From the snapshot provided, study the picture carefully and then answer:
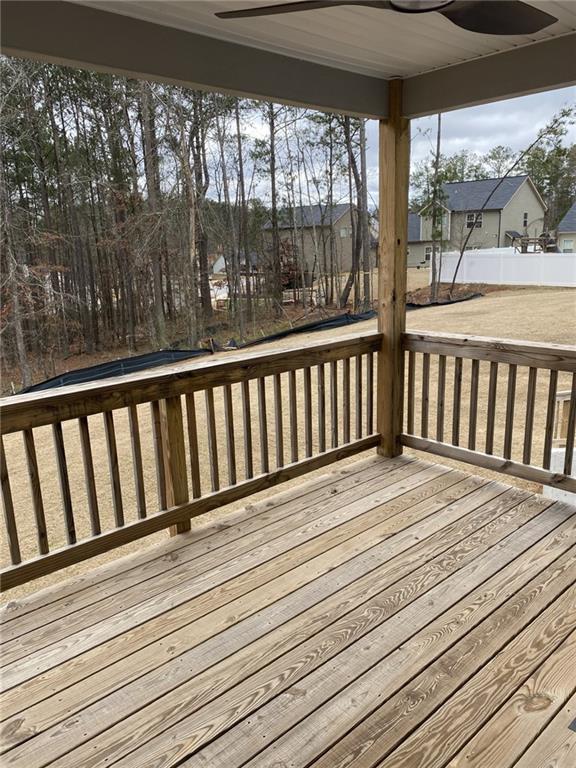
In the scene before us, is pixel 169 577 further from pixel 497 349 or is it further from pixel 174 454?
pixel 497 349

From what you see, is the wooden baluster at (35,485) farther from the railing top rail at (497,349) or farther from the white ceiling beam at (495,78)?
the white ceiling beam at (495,78)

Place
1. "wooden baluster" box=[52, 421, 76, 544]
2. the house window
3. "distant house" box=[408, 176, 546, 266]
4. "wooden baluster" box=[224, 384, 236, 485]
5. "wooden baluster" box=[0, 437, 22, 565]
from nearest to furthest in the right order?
"wooden baluster" box=[0, 437, 22, 565], "wooden baluster" box=[52, 421, 76, 544], "wooden baluster" box=[224, 384, 236, 485], "distant house" box=[408, 176, 546, 266], the house window

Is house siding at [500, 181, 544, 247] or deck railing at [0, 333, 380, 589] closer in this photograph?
deck railing at [0, 333, 380, 589]

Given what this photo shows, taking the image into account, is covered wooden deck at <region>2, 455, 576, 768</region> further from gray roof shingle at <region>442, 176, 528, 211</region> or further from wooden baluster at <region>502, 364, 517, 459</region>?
gray roof shingle at <region>442, 176, 528, 211</region>

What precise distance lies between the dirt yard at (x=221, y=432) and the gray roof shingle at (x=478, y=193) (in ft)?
2.28

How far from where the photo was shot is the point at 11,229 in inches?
173

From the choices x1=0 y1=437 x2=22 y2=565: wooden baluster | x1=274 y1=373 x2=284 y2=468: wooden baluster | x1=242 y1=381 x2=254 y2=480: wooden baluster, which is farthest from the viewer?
x1=274 y1=373 x2=284 y2=468: wooden baluster

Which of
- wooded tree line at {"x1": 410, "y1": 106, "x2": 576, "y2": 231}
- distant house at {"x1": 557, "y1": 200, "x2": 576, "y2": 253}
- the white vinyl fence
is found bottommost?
the white vinyl fence

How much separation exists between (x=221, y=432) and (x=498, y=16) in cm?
428

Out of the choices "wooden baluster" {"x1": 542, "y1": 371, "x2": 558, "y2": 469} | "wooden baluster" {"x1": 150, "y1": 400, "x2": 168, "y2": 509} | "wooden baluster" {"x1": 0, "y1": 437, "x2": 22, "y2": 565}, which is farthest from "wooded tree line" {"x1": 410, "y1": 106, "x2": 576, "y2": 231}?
"wooden baluster" {"x1": 0, "y1": 437, "x2": 22, "y2": 565}

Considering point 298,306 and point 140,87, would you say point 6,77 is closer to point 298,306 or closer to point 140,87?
point 140,87

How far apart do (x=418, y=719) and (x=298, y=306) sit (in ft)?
12.2

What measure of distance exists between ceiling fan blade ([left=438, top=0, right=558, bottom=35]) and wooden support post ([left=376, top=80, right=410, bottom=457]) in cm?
148

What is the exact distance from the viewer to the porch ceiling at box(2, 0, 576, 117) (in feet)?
6.56
